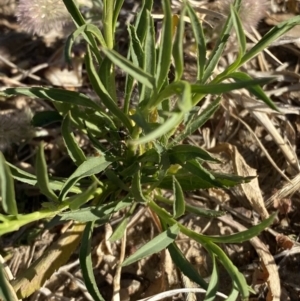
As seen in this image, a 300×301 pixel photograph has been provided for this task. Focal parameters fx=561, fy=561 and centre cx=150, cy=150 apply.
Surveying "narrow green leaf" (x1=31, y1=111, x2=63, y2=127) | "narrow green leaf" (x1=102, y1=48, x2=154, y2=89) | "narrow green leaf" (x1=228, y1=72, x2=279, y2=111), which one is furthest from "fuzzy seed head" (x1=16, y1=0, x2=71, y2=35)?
"narrow green leaf" (x1=102, y1=48, x2=154, y2=89)

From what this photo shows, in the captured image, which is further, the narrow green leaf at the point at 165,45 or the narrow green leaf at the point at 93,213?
the narrow green leaf at the point at 93,213

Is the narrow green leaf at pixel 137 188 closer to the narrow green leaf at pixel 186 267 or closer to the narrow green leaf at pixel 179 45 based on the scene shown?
the narrow green leaf at pixel 186 267

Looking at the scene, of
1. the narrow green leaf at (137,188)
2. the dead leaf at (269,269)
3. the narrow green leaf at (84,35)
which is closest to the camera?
the narrow green leaf at (84,35)

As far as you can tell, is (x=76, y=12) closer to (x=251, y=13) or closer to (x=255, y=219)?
(x=251, y=13)

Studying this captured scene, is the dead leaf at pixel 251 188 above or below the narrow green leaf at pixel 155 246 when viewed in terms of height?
below

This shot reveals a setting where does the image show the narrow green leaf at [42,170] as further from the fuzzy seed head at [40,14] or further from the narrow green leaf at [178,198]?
the fuzzy seed head at [40,14]

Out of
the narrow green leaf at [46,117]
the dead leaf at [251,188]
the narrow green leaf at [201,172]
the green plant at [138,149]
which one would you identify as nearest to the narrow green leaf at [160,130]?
the green plant at [138,149]

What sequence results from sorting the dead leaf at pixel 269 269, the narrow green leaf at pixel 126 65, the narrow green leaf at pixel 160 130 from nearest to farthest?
the narrow green leaf at pixel 160 130 → the narrow green leaf at pixel 126 65 → the dead leaf at pixel 269 269

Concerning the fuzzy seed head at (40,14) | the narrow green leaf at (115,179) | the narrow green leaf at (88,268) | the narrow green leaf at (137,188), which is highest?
the fuzzy seed head at (40,14)
